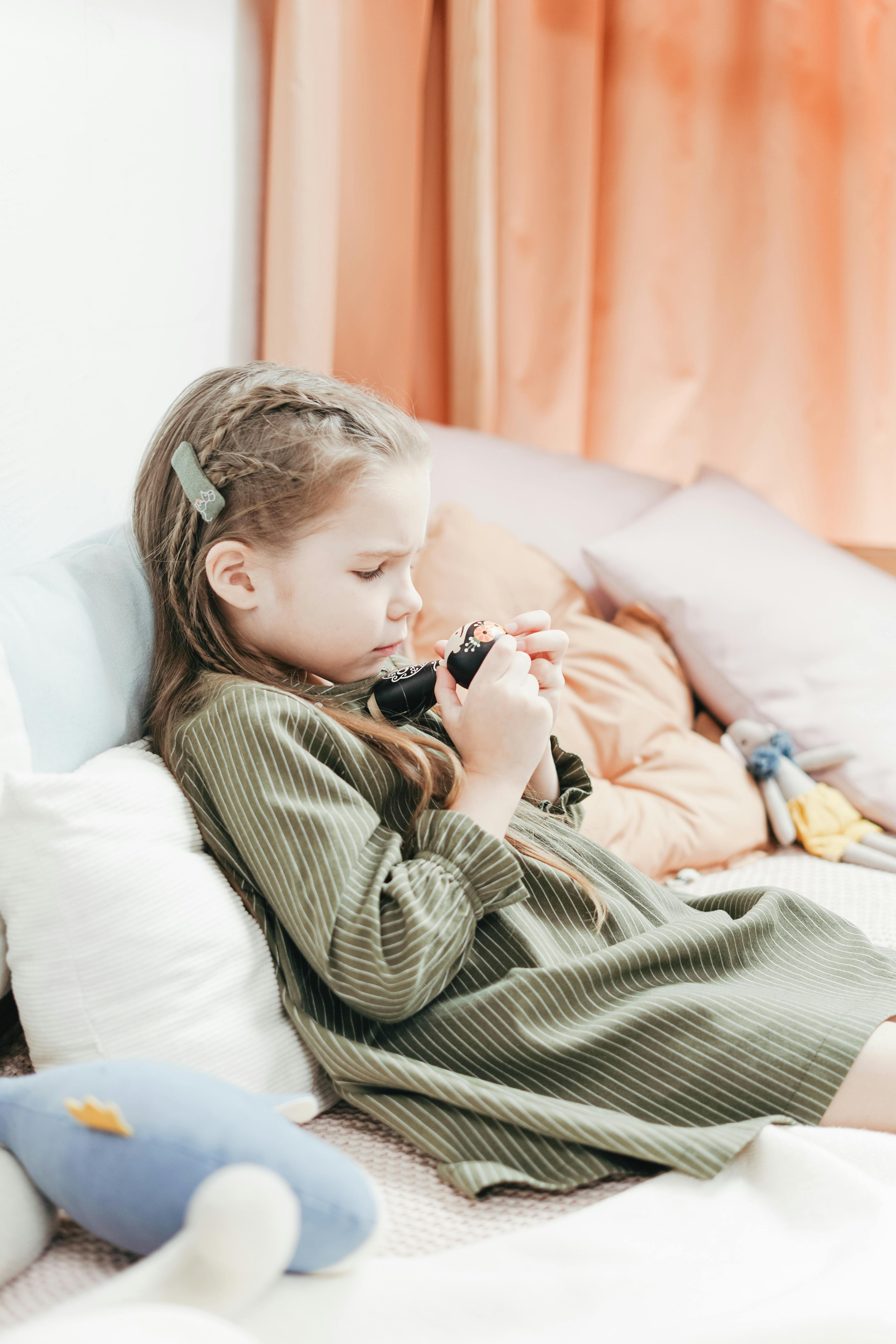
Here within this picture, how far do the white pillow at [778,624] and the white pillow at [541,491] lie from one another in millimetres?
76

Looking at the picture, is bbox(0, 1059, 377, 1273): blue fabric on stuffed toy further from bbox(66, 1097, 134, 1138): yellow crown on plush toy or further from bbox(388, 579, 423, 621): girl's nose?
bbox(388, 579, 423, 621): girl's nose

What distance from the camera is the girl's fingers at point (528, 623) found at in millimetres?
987

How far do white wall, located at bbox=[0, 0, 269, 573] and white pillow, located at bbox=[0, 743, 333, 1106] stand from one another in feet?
1.25

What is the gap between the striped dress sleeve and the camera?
73cm

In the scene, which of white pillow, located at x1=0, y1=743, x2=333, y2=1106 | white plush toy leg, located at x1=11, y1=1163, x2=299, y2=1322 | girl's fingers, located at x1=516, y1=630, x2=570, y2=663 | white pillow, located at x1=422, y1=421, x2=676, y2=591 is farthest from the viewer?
white pillow, located at x1=422, y1=421, x2=676, y2=591

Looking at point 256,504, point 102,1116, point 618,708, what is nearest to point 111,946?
point 102,1116

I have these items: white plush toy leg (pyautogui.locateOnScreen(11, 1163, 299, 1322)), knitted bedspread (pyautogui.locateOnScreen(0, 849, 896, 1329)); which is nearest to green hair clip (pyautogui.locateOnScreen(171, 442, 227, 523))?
knitted bedspread (pyautogui.locateOnScreen(0, 849, 896, 1329))

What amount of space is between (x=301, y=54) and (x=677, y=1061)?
1.44 metres

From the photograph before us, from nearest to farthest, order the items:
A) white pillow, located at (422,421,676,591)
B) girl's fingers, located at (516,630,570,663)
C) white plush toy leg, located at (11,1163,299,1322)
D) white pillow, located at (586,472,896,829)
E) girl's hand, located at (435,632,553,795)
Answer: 1. white plush toy leg, located at (11,1163,299,1322)
2. girl's hand, located at (435,632,553,795)
3. girl's fingers, located at (516,630,570,663)
4. white pillow, located at (586,472,896,829)
5. white pillow, located at (422,421,676,591)

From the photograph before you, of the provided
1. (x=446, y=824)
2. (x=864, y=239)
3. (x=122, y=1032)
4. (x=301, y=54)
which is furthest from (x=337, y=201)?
(x=122, y=1032)

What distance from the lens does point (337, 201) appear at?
173 centimetres

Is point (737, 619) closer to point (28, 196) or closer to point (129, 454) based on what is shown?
point (129, 454)

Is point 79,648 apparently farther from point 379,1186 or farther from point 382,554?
point 379,1186

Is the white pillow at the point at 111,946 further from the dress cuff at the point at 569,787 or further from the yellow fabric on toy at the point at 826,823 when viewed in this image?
the yellow fabric on toy at the point at 826,823
